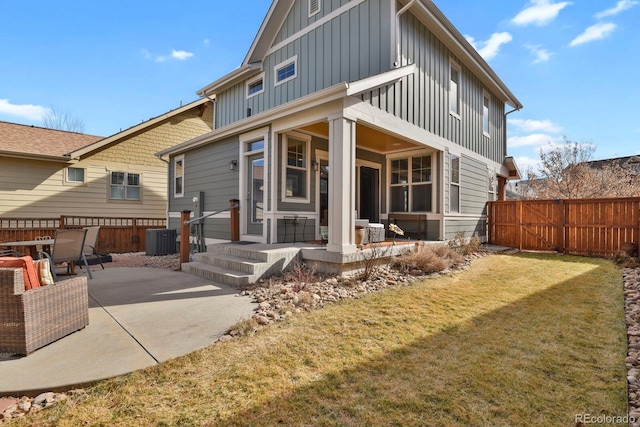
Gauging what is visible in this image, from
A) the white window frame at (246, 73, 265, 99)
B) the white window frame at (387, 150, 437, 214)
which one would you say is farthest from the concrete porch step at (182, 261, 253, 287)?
the white window frame at (246, 73, 265, 99)

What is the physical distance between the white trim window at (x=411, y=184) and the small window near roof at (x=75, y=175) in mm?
11679

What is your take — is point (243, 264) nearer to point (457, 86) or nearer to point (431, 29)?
point (431, 29)

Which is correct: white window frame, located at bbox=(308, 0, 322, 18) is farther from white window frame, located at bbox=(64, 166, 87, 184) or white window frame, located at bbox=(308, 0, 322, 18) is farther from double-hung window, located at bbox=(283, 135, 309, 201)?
white window frame, located at bbox=(64, 166, 87, 184)

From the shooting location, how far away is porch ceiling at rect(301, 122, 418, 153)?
7257 millimetres

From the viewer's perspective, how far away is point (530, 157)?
19406 mm

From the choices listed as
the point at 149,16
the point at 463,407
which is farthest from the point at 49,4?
the point at 463,407

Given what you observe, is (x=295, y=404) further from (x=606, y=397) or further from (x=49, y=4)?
(x=49, y=4)

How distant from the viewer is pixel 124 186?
13.1 meters

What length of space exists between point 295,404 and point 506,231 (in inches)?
442

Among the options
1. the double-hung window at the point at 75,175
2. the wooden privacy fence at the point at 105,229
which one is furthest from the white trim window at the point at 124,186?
the wooden privacy fence at the point at 105,229

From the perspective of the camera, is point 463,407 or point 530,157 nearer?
point 463,407

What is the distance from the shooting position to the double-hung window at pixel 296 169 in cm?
723

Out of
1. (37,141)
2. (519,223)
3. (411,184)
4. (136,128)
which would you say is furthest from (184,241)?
(519,223)

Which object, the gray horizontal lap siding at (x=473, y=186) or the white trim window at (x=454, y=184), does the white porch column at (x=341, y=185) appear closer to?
the white trim window at (x=454, y=184)
